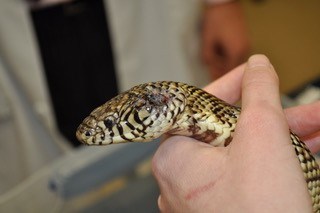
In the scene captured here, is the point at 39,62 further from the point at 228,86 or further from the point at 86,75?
the point at 228,86

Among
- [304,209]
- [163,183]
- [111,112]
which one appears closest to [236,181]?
[304,209]

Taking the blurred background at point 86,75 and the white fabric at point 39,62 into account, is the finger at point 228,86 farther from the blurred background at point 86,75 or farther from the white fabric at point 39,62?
the white fabric at point 39,62

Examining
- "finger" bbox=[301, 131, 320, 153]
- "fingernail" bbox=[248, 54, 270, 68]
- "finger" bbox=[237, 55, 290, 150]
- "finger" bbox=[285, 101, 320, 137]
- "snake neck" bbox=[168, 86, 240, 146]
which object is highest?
"fingernail" bbox=[248, 54, 270, 68]

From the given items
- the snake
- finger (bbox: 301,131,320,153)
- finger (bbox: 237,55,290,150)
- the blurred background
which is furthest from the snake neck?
the blurred background

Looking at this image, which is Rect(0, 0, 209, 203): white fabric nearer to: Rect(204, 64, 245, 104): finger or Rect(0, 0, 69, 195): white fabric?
Rect(0, 0, 69, 195): white fabric

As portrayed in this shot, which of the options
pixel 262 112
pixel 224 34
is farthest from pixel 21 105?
pixel 262 112

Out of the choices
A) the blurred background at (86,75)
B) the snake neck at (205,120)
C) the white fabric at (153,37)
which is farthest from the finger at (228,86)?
the white fabric at (153,37)
